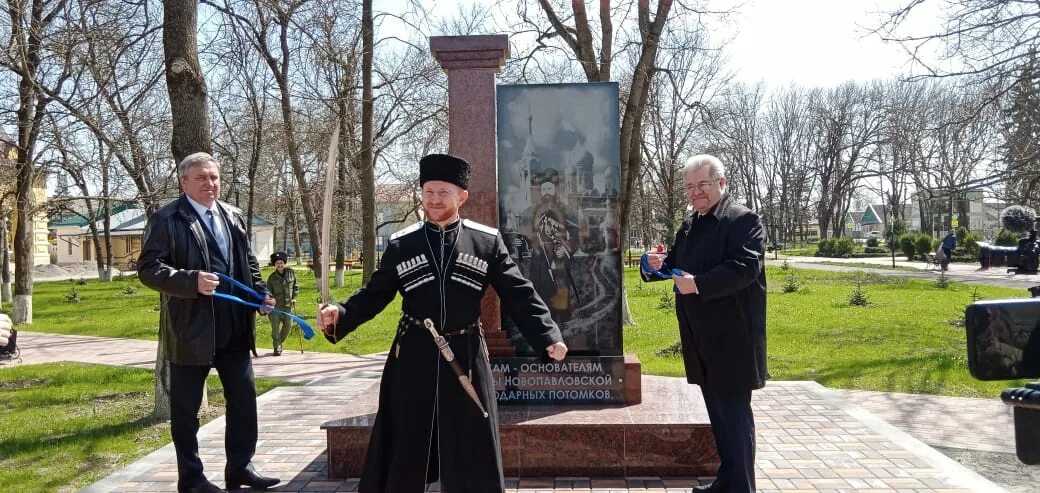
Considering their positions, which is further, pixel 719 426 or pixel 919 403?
pixel 919 403

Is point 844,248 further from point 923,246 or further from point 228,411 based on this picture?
point 228,411

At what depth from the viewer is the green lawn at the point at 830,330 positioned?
9.01 m

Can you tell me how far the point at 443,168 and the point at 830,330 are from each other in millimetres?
11365

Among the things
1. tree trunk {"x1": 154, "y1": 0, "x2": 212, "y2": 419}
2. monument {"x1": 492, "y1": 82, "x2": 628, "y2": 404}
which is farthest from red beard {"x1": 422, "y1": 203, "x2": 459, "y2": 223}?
tree trunk {"x1": 154, "y1": 0, "x2": 212, "y2": 419}

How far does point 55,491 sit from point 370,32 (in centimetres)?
1551

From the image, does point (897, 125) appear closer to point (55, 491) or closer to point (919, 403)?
point (919, 403)

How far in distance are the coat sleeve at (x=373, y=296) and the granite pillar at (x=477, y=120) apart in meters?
2.19

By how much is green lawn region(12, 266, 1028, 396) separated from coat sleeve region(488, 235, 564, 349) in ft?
19.6

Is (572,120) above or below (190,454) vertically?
above

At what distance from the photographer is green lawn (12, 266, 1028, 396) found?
355 inches

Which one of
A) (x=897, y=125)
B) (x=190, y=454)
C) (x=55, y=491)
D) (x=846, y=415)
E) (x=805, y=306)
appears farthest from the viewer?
(x=897, y=125)

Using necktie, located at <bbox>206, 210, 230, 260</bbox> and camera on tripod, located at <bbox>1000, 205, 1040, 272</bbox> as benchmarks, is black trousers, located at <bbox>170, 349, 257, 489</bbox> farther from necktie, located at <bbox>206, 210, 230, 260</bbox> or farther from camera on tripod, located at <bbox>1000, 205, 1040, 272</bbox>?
camera on tripod, located at <bbox>1000, 205, 1040, 272</bbox>

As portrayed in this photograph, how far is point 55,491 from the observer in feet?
16.3

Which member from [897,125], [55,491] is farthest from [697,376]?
[897,125]
